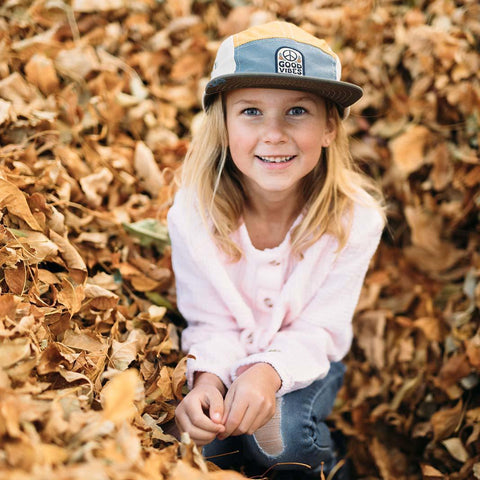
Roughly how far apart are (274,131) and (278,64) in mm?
169

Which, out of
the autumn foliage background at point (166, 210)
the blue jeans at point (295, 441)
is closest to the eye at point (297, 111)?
the autumn foliage background at point (166, 210)

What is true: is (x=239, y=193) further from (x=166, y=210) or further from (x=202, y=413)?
(x=202, y=413)

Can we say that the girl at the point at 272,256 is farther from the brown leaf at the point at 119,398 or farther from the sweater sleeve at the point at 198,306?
the brown leaf at the point at 119,398

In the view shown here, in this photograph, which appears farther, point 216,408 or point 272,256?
point 272,256

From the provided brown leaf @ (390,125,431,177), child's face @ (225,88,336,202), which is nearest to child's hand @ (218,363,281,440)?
child's face @ (225,88,336,202)

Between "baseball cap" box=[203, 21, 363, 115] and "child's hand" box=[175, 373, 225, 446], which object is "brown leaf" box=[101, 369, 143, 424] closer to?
"child's hand" box=[175, 373, 225, 446]

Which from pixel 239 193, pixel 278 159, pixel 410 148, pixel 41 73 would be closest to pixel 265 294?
pixel 239 193

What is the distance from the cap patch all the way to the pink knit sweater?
1.62 ft

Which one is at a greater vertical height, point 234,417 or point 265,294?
point 265,294

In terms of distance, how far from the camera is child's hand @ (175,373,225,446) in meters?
1.31

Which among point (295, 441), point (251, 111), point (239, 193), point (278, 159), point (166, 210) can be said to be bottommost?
point (295, 441)

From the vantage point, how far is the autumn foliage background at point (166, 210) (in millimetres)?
1352

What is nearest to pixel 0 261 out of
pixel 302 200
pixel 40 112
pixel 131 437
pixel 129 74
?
pixel 131 437

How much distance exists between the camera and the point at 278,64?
1.29m
